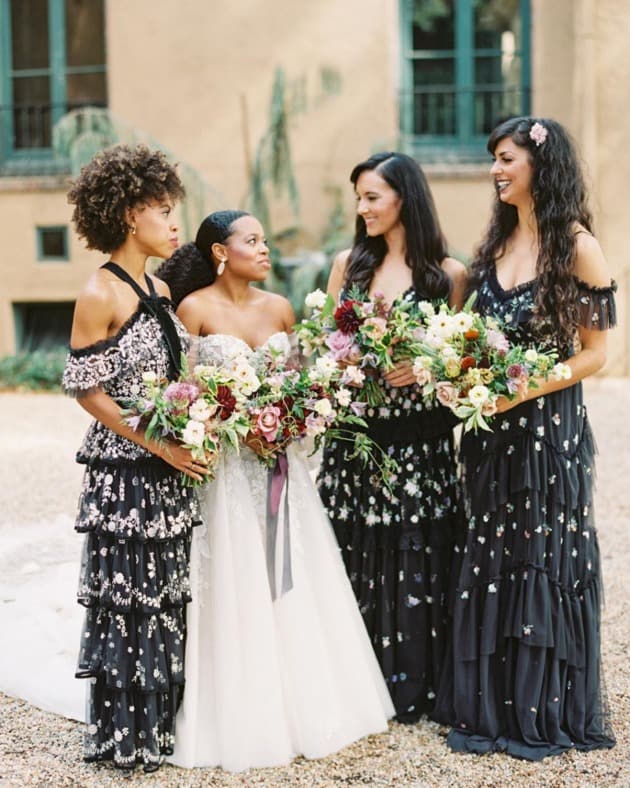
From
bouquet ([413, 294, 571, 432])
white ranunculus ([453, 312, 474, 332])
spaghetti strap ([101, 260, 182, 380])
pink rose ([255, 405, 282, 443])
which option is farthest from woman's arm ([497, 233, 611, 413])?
spaghetti strap ([101, 260, 182, 380])

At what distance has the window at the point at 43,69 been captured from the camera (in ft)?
43.8

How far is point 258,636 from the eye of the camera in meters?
3.65

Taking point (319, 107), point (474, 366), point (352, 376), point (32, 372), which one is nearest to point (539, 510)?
point (474, 366)

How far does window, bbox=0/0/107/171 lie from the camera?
43.8ft

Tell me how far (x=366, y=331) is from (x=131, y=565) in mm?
1120

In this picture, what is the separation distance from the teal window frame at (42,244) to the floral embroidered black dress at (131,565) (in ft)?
32.4

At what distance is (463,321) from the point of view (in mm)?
3506

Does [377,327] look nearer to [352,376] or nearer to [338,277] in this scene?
[352,376]

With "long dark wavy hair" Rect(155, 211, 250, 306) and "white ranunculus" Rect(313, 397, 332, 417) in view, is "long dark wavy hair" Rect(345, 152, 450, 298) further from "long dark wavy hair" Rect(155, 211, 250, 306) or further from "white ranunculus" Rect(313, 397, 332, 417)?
"white ranunculus" Rect(313, 397, 332, 417)

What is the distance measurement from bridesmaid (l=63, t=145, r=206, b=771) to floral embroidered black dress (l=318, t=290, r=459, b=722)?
78 centimetres

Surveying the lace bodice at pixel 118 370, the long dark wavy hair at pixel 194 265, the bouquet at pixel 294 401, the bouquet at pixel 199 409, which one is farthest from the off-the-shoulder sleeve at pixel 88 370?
the long dark wavy hair at pixel 194 265

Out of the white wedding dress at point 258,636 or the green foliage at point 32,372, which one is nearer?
the white wedding dress at point 258,636

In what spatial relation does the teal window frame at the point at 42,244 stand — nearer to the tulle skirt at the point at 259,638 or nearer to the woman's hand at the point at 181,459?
the tulle skirt at the point at 259,638

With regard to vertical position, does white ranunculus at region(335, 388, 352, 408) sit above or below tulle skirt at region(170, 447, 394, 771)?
above
